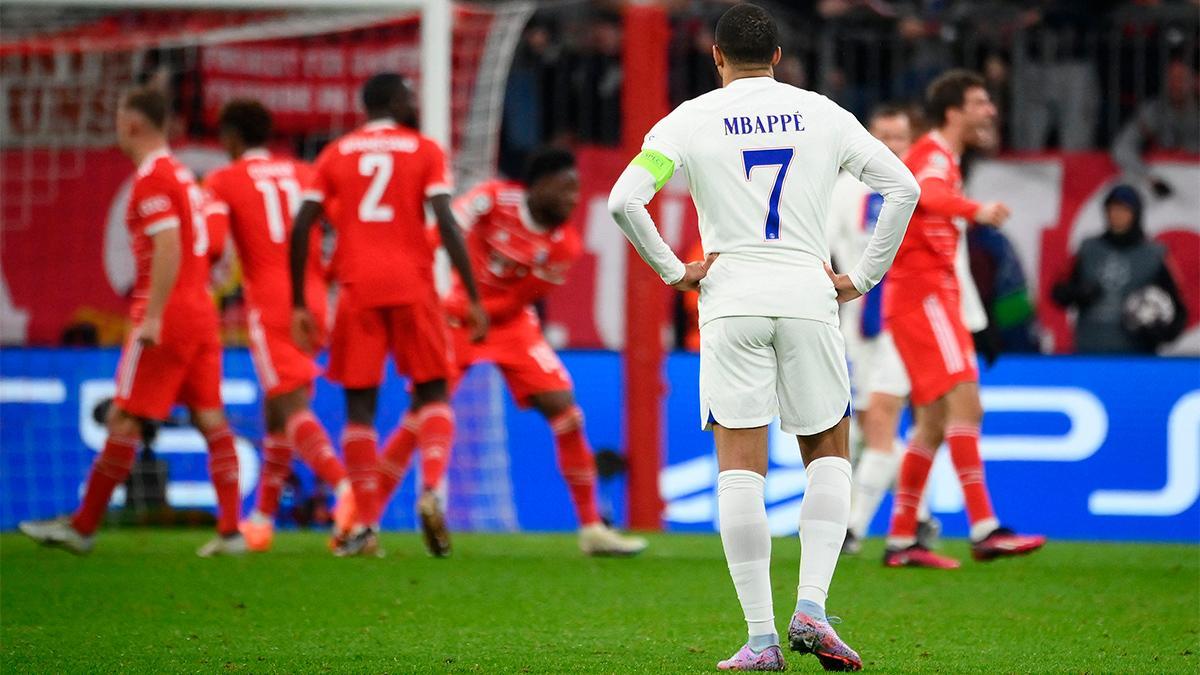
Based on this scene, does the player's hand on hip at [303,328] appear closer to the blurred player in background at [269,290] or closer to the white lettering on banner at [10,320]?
the blurred player in background at [269,290]

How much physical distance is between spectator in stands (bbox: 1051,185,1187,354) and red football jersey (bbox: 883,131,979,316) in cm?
411

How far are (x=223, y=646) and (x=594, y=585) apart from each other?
229cm

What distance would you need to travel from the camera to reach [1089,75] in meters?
12.4

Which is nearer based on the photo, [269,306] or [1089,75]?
[269,306]

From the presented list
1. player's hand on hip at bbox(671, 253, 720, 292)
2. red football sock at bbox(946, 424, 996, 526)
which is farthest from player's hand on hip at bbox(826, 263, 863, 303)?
red football sock at bbox(946, 424, 996, 526)

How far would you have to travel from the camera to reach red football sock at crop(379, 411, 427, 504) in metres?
9.27

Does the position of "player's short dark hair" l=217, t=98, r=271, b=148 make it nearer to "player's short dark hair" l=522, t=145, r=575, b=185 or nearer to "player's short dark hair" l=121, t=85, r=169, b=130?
"player's short dark hair" l=121, t=85, r=169, b=130

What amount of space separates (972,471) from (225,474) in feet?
11.8

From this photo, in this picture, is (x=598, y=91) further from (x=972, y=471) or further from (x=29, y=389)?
(x=972, y=471)

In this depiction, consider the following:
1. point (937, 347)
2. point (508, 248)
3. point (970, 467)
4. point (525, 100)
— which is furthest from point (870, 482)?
point (525, 100)

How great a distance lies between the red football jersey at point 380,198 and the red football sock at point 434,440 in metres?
0.56

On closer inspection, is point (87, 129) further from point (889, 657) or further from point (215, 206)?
point (889, 657)

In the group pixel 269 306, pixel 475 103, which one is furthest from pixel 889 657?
pixel 475 103

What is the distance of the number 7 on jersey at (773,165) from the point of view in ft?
17.4
